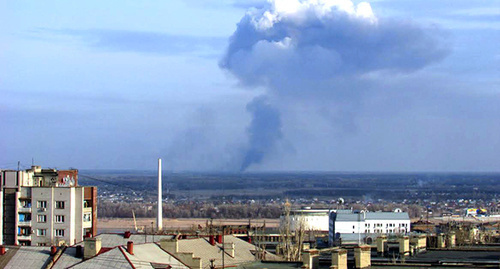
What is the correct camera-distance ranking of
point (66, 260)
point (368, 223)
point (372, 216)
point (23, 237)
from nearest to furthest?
1. point (66, 260)
2. point (23, 237)
3. point (368, 223)
4. point (372, 216)

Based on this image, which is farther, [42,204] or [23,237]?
[42,204]

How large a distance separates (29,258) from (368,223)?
124 m

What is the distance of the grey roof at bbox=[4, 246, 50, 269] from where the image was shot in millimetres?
65750

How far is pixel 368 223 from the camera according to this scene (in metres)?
185

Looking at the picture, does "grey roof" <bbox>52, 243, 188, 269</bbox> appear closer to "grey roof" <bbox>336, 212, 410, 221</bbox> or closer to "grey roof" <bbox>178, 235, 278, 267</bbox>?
"grey roof" <bbox>178, 235, 278, 267</bbox>

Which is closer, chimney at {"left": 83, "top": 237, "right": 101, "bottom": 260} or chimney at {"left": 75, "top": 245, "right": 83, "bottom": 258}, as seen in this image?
chimney at {"left": 83, "top": 237, "right": 101, "bottom": 260}

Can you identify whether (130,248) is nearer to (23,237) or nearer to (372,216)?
(23,237)

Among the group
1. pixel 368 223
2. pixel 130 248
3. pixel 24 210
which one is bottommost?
pixel 368 223

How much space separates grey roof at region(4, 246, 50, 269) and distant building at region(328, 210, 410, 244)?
10824 cm

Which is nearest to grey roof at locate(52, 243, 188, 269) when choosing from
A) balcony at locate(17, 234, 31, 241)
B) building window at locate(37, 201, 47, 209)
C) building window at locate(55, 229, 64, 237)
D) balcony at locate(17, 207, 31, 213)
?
building window at locate(55, 229, 64, 237)

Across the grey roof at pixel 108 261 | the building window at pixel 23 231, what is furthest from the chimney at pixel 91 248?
the building window at pixel 23 231

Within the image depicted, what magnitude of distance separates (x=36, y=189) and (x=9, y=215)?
3.79 meters

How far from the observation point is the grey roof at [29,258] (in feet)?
216

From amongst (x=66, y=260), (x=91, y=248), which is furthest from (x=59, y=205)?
(x=91, y=248)
